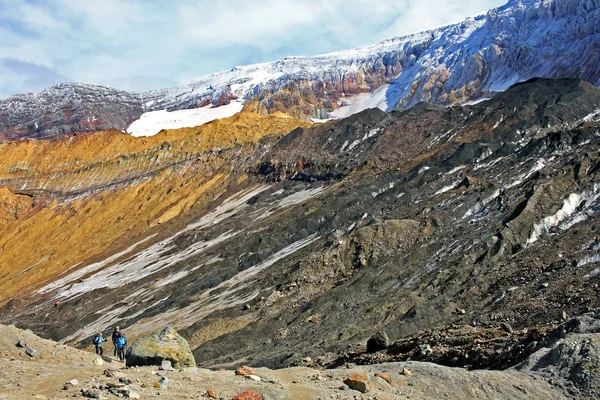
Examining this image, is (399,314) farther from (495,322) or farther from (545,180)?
(545,180)

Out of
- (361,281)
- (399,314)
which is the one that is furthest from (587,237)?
(361,281)

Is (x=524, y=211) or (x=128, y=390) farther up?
(x=524, y=211)

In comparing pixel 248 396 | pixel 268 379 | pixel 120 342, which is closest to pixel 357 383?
pixel 268 379

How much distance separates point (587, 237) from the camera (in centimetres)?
4216

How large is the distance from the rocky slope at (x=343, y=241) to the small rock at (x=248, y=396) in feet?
35.0

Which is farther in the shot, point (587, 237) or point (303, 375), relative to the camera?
point (587, 237)

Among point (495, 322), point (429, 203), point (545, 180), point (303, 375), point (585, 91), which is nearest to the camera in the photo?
point (303, 375)

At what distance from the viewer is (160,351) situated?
18.2m

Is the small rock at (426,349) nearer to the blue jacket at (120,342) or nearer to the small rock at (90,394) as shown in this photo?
the blue jacket at (120,342)

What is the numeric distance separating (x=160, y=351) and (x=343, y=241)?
41.1 m

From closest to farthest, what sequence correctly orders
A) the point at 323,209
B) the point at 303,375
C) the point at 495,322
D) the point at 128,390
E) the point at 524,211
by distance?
the point at 128,390 < the point at 303,375 < the point at 495,322 < the point at 524,211 < the point at 323,209

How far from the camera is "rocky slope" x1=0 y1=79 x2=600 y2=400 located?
39719 mm

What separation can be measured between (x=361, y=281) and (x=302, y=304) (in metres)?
5.05

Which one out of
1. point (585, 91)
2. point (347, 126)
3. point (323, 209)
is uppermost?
point (347, 126)
